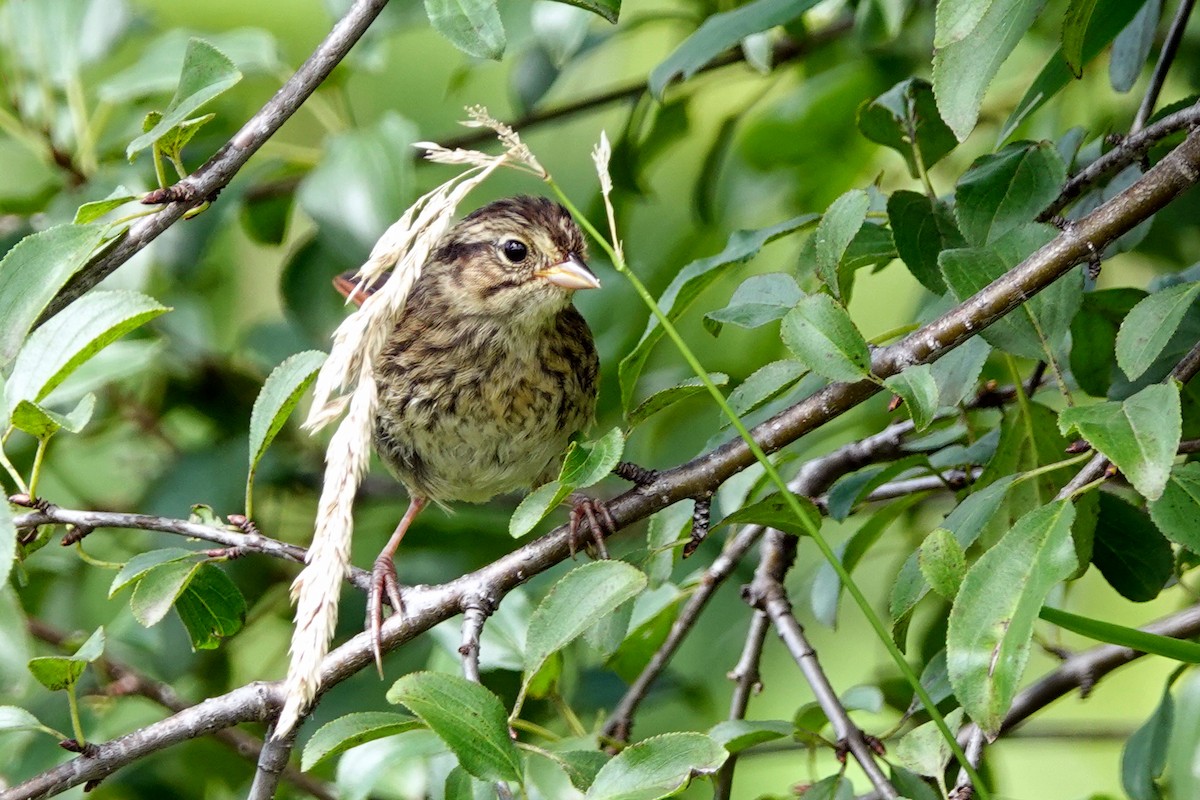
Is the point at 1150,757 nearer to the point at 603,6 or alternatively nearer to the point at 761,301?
the point at 761,301

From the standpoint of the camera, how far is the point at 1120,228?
1.62 m

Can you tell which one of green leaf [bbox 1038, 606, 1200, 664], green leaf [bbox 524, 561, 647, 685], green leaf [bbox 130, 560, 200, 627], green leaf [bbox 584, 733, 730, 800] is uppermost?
green leaf [bbox 130, 560, 200, 627]

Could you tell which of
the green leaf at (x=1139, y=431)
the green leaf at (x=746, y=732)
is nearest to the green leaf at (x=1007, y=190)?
the green leaf at (x=1139, y=431)

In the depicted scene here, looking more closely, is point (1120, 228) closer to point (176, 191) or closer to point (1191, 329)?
point (1191, 329)

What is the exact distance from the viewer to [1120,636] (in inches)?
55.7

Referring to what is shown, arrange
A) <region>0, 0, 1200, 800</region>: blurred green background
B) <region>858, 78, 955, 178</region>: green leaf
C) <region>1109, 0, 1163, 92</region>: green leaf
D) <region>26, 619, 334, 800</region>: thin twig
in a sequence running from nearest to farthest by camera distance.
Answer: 1. <region>858, 78, 955, 178</region>: green leaf
2. <region>1109, 0, 1163, 92</region>: green leaf
3. <region>26, 619, 334, 800</region>: thin twig
4. <region>0, 0, 1200, 800</region>: blurred green background

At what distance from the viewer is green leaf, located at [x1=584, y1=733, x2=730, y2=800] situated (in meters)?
1.47

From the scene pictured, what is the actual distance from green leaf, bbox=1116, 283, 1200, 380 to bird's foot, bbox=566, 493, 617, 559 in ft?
2.16

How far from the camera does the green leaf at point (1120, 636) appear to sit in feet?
4.54

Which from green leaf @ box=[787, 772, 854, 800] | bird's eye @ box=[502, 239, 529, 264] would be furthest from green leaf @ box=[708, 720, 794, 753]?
bird's eye @ box=[502, 239, 529, 264]

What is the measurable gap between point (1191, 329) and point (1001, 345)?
312 mm

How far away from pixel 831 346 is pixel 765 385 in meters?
0.19

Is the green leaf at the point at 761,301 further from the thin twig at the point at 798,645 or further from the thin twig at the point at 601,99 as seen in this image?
the thin twig at the point at 601,99

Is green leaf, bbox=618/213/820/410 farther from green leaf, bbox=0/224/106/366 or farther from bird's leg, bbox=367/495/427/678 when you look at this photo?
green leaf, bbox=0/224/106/366
